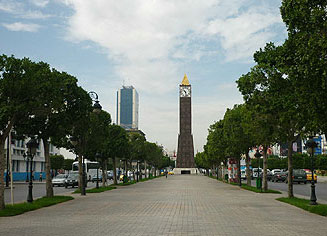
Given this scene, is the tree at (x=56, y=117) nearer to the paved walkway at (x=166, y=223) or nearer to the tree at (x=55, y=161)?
the paved walkway at (x=166, y=223)

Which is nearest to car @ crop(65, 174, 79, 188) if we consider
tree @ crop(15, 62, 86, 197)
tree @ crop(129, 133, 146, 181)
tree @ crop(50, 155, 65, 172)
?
tree @ crop(129, 133, 146, 181)

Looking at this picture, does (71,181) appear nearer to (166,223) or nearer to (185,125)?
(166,223)

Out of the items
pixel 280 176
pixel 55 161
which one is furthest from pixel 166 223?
pixel 55 161

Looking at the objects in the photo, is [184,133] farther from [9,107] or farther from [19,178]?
[9,107]

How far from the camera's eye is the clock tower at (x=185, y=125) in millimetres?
144625

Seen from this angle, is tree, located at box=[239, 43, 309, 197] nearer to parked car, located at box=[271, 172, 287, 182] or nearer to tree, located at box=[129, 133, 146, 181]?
parked car, located at box=[271, 172, 287, 182]

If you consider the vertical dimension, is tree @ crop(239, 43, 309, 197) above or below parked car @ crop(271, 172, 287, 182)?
above

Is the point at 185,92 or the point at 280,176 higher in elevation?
the point at 185,92

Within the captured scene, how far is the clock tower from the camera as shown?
5694 inches

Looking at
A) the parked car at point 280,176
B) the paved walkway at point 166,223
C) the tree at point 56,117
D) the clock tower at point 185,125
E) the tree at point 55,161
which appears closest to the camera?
the paved walkway at point 166,223

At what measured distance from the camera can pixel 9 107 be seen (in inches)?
597

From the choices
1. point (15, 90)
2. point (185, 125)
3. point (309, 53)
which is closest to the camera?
point (309, 53)

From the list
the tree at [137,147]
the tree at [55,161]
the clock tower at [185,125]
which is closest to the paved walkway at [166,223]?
the tree at [137,147]

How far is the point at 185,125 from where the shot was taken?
14562 centimetres
